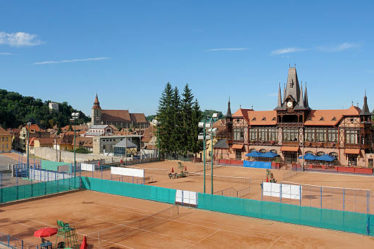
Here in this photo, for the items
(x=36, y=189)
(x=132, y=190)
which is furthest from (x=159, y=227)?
(x=36, y=189)

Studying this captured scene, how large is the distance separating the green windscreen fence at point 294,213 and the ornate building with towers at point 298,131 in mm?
33610

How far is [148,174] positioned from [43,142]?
7957cm

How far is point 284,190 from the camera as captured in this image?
27.7 meters

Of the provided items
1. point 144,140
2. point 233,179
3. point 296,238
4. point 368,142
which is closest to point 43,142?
point 144,140

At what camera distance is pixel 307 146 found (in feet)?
193

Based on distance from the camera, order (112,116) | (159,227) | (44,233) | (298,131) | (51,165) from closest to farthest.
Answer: (44,233), (159,227), (51,165), (298,131), (112,116)

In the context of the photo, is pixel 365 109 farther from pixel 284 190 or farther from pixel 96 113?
pixel 96 113

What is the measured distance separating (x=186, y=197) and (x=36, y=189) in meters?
16.0

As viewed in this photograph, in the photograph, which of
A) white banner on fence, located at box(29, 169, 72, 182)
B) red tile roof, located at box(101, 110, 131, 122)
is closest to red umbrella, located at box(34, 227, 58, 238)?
white banner on fence, located at box(29, 169, 72, 182)

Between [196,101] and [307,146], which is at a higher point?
[196,101]

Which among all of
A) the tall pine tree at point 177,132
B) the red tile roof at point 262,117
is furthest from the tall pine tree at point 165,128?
the red tile roof at point 262,117

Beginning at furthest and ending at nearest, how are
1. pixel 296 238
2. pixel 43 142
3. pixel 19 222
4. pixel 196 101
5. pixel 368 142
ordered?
1. pixel 43 142
2. pixel 196 101
3. pixel 368 142
4. pixel 19 222
5. pixel 296 238

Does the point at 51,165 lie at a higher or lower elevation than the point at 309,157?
lower

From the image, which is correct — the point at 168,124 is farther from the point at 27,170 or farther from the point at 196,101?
the point at 27,170
